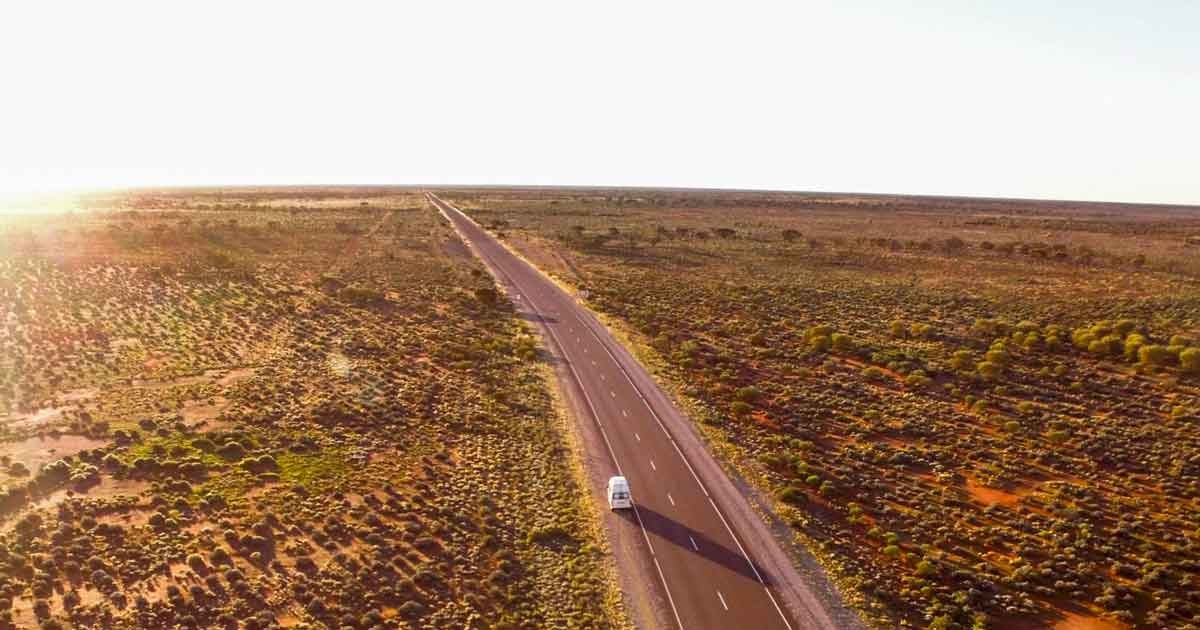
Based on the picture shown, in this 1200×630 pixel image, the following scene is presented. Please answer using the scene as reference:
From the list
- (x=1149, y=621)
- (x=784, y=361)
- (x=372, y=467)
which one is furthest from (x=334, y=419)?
(x=1149, y=621)

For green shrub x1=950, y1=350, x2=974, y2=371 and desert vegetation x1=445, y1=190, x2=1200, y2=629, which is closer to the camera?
desert vegetation x1=445, y1=190, x2=1200, y2=629

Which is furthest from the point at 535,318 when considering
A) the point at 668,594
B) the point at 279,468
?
the point at 668,594

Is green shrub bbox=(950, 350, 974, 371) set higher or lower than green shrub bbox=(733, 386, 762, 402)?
higher

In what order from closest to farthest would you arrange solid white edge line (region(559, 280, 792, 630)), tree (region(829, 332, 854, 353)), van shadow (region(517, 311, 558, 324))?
solid white edge line (region(559, 280, 792, 630)) < tree (region(829, 332, 854, 353)) < van shadow (region(517, 311, 558, 324))

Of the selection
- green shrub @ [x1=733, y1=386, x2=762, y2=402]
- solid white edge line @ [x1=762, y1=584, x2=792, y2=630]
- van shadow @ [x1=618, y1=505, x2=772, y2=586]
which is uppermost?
green shrub @ [x1=733, y1=386, x2=762, y2=402]

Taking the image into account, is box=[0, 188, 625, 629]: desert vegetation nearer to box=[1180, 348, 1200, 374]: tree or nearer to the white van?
the white van

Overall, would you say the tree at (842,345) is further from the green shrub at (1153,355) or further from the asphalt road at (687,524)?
the green shrub at (1153,355)

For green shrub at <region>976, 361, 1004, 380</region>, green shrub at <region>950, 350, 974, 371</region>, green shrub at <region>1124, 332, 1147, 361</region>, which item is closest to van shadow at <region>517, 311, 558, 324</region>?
green shrub at <region>950, 350, 974, 371</region>
